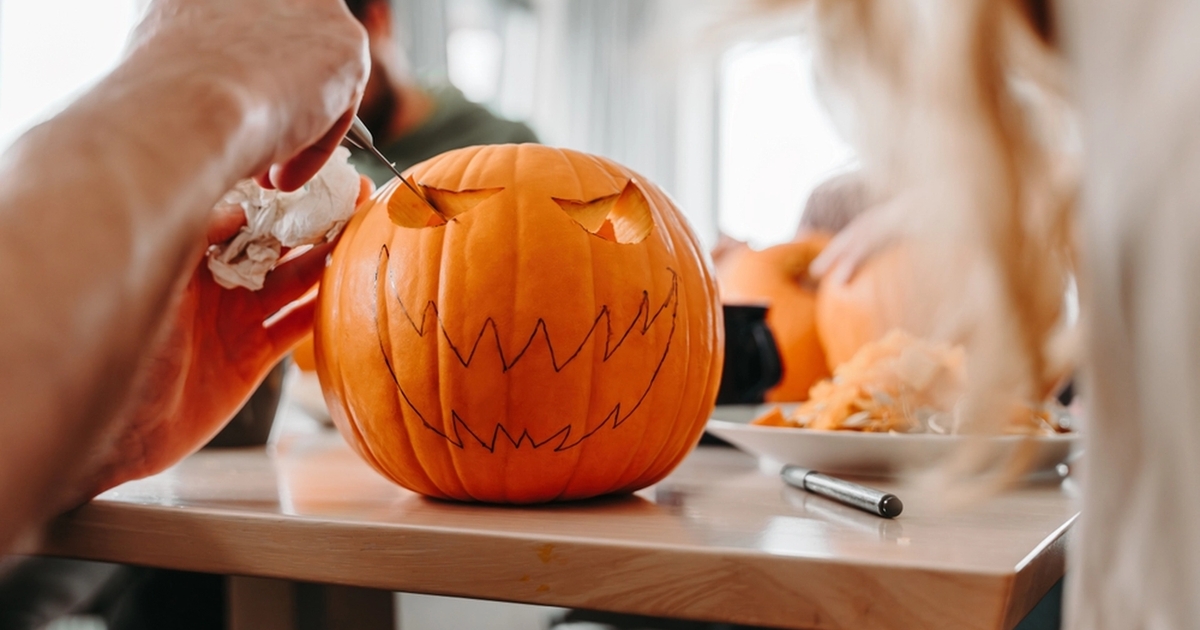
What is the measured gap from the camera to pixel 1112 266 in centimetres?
38

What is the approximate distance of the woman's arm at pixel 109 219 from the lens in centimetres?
39

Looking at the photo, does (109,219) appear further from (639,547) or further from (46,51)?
(46,51)

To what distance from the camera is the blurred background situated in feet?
7.61

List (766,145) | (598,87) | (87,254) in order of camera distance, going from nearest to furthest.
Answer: (87,254) → (598,87) → (766,145)

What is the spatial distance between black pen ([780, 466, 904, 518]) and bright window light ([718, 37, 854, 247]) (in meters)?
4.19

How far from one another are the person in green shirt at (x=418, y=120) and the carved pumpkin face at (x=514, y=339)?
5.02ft

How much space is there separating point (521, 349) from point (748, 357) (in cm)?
49

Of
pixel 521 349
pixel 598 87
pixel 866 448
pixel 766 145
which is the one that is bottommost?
pixel 866 448

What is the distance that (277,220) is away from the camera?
2.39ft

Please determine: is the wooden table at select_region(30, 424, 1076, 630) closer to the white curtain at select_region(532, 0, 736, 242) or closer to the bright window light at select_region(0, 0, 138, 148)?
the bright window light at select_region(0, 0, 138, 148)

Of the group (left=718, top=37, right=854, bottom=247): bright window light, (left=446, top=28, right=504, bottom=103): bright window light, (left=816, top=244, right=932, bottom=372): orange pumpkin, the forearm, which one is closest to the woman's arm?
the forearm

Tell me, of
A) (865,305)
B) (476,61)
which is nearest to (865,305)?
(865,305)

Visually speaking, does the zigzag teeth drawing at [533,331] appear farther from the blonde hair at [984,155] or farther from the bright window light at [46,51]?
the bright window light at [46,51]

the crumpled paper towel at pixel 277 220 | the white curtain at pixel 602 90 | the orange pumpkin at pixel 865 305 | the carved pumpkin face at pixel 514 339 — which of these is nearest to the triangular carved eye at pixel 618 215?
the carved pumpkin face at pixel 514 339
